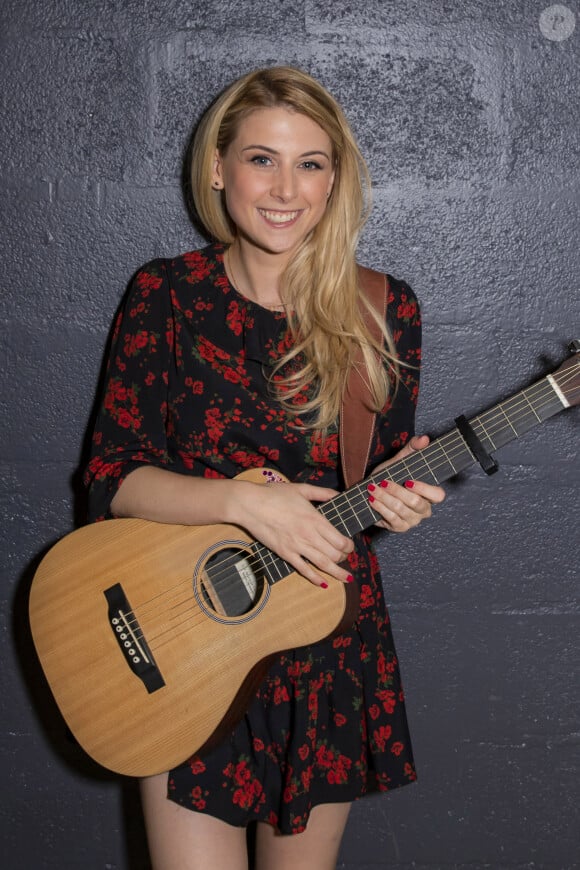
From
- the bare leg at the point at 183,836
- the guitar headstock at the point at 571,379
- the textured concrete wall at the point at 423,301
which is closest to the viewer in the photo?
the guitar headstock at the point at 571,379

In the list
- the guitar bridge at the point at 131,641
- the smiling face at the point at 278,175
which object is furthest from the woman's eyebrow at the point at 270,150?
the guitar bridge at the point at 131,641

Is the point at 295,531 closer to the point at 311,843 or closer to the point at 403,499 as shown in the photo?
the point at 403,499

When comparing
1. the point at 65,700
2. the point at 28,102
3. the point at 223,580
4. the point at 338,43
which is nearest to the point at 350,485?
the point at 223,580

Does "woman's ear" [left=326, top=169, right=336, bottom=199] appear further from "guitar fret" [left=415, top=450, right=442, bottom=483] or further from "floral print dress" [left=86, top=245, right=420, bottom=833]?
"guitar fret" [left=415, top=450, right=442, bottom=483]

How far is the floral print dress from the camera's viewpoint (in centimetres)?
196

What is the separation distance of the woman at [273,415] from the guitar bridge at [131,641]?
173mm

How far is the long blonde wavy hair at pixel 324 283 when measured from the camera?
1.98m

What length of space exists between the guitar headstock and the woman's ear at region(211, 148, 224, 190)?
0.81 m

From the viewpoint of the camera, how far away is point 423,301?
2.32 metres

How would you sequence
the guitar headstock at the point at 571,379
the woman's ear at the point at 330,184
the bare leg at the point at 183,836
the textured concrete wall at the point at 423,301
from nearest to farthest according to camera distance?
the guitar headstock at the point at 571,379, the bare leg at the point at 183,836, the woman's ear at the point at 330,184, the textured concrete wall at the point at 423,301

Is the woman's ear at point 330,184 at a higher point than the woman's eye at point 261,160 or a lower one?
lower

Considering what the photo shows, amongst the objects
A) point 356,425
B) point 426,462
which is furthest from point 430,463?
point 356,425

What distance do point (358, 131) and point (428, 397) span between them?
2.13ft

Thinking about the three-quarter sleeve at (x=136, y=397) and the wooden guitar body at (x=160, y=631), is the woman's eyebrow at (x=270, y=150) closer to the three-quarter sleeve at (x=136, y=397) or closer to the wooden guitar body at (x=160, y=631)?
the three-quarter sleeve at (x=136, y=397)
